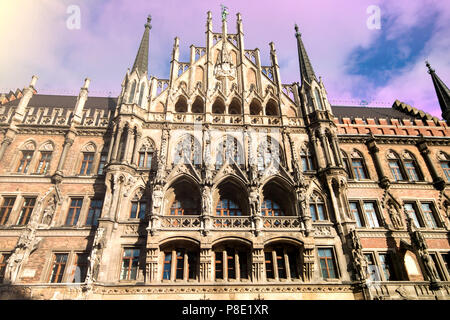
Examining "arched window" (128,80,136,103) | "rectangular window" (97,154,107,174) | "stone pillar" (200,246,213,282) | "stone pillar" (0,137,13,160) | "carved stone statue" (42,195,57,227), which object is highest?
"arched window" (128,80,136,103)

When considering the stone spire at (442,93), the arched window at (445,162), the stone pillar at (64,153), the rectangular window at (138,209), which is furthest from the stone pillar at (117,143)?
the stone spire at (442,93)

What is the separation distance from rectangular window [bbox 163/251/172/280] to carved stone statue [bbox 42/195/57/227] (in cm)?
750

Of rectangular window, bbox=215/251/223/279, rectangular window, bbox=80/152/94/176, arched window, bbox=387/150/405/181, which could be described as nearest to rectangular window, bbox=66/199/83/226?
rectangular window, bbox=80/152/94/176

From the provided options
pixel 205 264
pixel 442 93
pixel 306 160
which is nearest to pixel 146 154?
pixel 205 264

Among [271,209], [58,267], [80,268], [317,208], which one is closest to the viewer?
[80,268]

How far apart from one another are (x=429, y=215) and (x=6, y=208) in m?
28.5

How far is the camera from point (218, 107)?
22531 mm

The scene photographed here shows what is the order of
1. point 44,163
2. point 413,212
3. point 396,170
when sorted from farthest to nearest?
point 396,170 < point 413,212 < point 44,163

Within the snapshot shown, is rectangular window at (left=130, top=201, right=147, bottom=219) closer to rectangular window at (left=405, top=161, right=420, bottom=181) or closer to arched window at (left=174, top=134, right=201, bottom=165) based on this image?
arched window at (left=174, top=134, right=201, bottom=165)

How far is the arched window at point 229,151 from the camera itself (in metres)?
19.0

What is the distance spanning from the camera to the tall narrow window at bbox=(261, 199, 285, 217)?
18312 millimetres

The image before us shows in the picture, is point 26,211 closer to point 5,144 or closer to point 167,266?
point 5,144

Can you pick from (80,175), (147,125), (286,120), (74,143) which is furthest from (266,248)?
(74,143)

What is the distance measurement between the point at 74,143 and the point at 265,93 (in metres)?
14.9
